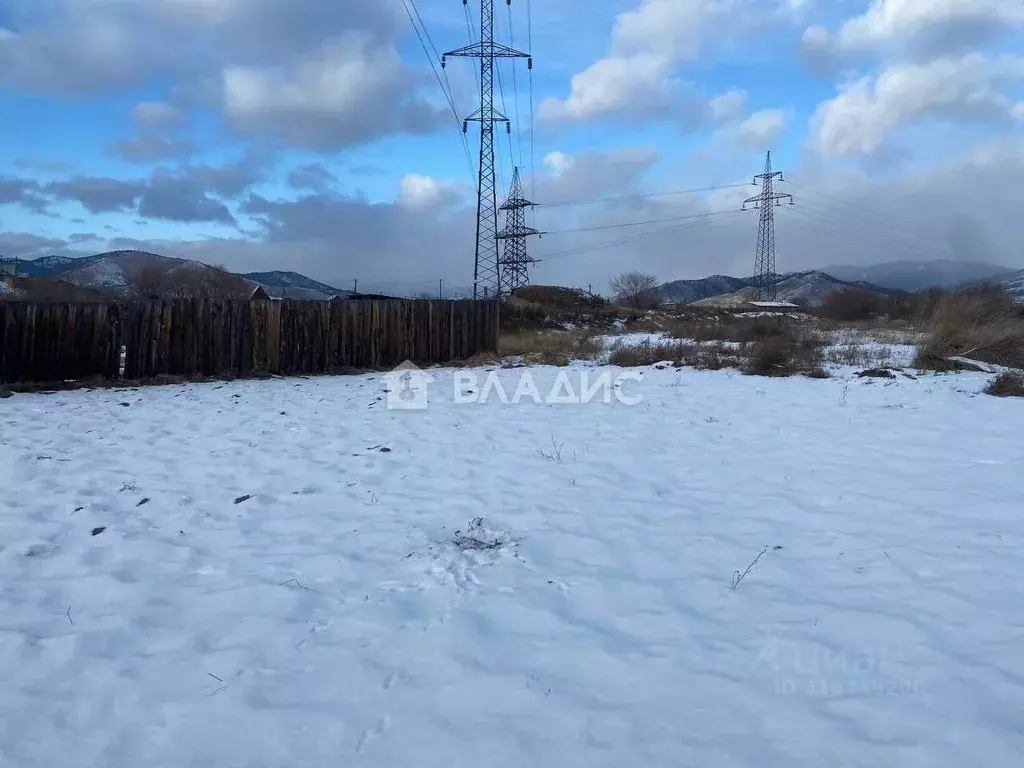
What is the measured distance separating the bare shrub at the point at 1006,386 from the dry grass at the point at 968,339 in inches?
89.5

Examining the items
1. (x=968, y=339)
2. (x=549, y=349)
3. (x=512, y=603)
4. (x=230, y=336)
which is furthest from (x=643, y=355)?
(x=512, y=603)

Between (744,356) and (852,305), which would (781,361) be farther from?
(852,305)

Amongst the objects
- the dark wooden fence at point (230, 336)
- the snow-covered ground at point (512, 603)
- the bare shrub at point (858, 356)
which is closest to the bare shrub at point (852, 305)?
the bare shrub at point (858, 356)

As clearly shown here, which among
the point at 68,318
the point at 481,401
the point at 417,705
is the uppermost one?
the point at 68,318

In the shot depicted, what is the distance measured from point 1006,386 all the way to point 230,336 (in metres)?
12.4

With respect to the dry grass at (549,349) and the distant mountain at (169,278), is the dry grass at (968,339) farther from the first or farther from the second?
the distant mountain at (169,278)

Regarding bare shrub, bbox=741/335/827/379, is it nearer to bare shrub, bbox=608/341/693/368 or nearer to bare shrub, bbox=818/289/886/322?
bare shrub, bbox=608/341/693/368

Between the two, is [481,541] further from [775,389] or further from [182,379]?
[182,379]

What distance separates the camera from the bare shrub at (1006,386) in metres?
8.02

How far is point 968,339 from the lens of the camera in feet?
37.9

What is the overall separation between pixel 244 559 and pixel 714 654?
2603mm

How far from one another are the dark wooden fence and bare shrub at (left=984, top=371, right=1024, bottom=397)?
957cm

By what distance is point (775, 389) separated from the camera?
30.8 feet

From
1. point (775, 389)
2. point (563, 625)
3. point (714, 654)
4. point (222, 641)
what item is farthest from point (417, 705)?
point (775, 389)
